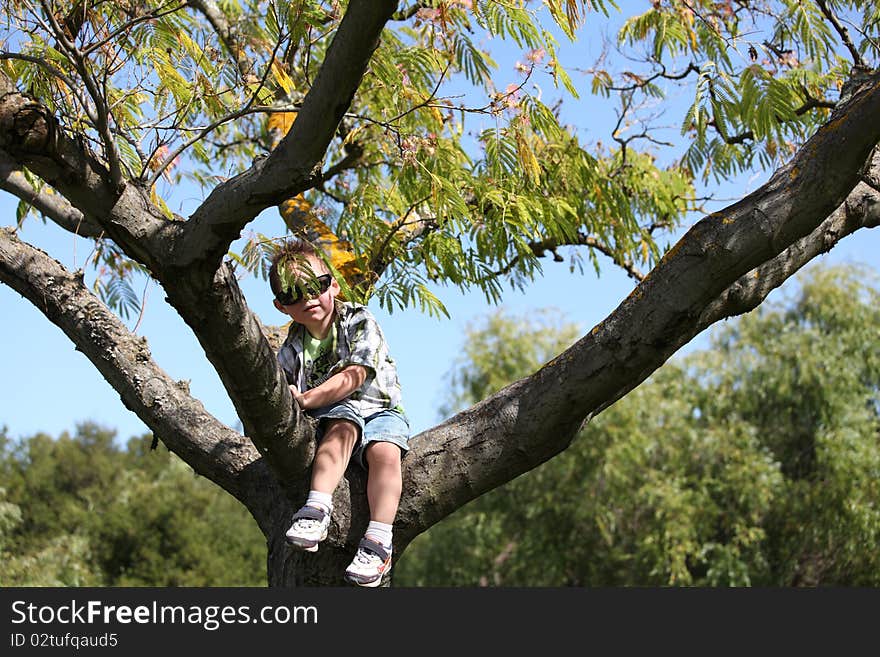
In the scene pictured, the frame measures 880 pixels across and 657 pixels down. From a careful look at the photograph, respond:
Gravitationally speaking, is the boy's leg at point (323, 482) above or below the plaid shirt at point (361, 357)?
below

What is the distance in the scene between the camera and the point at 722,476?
57.1 ft

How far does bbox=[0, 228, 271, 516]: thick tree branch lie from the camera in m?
3.83

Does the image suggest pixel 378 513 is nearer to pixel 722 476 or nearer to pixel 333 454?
pixel 333 454

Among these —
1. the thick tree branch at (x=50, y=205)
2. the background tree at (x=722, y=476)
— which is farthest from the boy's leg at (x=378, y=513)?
the background tree at (x=722, y=476)

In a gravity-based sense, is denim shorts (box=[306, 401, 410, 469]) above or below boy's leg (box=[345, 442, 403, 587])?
above

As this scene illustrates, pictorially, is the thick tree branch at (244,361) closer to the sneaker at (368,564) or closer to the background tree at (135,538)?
the sneaker at (368,564)

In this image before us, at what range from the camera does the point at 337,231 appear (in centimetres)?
492

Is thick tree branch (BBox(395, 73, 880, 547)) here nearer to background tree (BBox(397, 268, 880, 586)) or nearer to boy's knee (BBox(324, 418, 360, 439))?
boy's knee (BBox(324, 418, 360, 439))

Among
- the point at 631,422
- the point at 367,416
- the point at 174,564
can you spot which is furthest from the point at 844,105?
the point at 174,564

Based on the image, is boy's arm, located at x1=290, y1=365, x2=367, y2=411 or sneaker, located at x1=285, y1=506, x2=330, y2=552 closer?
sneaker, located at x1=285, y1=506, x2=330, y2=552

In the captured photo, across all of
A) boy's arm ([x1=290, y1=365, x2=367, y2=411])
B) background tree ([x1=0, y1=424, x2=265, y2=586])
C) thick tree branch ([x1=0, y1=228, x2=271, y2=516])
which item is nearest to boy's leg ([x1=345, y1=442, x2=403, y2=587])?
boy's arm ([x1=290, y1=365, x2=367, y2=411])

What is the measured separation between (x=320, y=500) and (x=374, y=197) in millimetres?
1827

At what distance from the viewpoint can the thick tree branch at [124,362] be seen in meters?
3.83

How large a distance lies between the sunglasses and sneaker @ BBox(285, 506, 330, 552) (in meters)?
0.80
